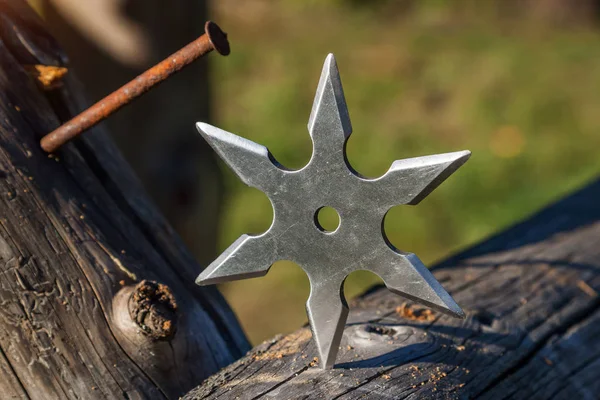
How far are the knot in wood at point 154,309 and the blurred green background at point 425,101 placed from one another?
250 centimetres

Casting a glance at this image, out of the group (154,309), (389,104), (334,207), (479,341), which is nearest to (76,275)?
(154,309)

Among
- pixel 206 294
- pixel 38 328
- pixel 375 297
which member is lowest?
pixel 375 297

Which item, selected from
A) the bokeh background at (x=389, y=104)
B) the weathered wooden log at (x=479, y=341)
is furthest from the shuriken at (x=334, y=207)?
the bokeh background at (x=389, y=104)

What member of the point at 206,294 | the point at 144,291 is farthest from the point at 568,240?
the point at 144,291

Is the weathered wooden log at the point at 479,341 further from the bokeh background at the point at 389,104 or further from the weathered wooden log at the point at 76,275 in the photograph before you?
the bokeh background at the point at 389,104

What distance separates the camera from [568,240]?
2344mm

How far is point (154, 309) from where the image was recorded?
4.74 ft

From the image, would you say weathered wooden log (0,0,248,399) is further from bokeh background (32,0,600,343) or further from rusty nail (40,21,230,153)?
bokeh background (32,0,600,343)

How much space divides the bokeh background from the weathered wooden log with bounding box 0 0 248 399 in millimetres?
1555

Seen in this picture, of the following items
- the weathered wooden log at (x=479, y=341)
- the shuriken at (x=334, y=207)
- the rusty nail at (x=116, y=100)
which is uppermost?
the rusty nail at (x=116, y=100)

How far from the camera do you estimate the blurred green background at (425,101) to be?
4785mm

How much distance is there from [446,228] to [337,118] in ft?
11.9

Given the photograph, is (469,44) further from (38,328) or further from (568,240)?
(38,328)

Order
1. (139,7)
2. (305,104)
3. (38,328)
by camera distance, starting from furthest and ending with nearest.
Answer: (305,104) → (139,7) → (38,328)
